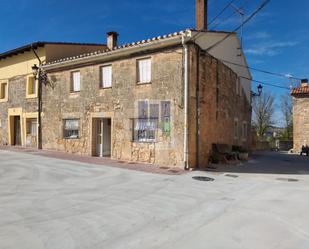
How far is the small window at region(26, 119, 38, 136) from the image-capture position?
19548 mm

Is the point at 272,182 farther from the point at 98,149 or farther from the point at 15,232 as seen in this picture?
the point at 98,149

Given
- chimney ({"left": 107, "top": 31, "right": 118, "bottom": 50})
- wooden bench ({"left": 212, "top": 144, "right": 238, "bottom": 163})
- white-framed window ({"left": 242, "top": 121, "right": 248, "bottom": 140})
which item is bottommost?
wooden bench ({"left": 212, "top": 144, "right": 238, "bottom": 163})

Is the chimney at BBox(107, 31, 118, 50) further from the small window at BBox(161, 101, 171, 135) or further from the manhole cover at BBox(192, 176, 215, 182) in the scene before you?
the manhole cover at BBox(192, 176, 215, 182)

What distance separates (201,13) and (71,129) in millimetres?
8871

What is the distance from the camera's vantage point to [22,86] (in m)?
20.4

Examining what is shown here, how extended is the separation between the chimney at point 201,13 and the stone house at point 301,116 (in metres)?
13.4

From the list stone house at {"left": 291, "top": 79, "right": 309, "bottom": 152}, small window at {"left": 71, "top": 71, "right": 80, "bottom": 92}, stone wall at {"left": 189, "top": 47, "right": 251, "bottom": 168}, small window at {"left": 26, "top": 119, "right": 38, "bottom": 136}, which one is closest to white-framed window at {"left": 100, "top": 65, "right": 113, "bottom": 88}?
small window at {"left": 71, "top": 71, "right": 80, "bottom": 92}

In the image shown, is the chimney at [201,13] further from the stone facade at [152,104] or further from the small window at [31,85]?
the small window at [31,85]

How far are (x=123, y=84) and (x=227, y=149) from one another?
18.8 feet

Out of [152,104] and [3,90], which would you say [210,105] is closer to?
[152,104]

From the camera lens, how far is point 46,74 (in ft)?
60.7

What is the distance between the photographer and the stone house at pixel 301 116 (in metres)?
25.4

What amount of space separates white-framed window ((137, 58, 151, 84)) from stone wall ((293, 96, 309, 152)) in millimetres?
16811

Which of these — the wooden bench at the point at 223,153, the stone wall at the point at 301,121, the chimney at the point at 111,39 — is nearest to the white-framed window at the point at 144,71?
the wooden bench at the point at 223,153
